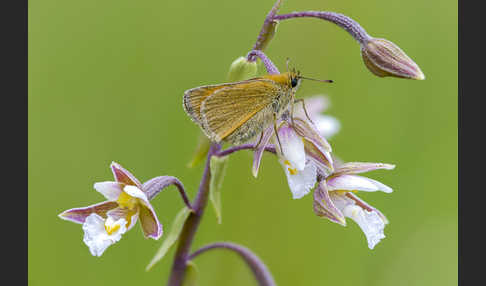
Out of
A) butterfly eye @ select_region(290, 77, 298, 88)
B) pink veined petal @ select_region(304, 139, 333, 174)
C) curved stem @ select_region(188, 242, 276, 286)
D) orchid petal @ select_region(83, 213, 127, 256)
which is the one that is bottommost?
curved stem @ select_region(188, 242, 276, 286)

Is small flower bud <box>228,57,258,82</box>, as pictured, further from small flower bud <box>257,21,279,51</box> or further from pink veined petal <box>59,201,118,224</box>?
pink veined petal <box>59,201,118,224</box>

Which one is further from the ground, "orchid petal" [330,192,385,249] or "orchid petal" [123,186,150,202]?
"orchid petal" [123,186,150,202]

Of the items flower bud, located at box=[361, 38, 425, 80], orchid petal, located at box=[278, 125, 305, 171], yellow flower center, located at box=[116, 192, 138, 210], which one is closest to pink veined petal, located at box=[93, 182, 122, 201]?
yellow flower center, located at box=[116, 192, 138, 210]

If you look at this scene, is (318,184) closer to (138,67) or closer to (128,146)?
(128,146)

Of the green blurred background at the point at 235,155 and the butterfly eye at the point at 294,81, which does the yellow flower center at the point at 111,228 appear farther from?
the green blurred background at the point at 235,155

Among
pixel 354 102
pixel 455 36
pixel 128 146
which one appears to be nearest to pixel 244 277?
pixel 128 146

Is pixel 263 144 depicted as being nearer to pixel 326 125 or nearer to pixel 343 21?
pixel 343 21
